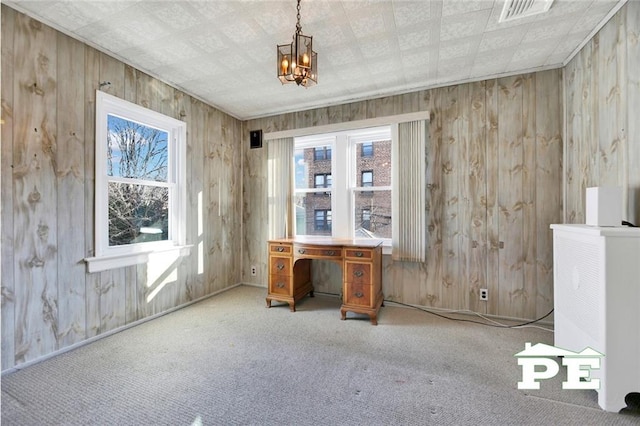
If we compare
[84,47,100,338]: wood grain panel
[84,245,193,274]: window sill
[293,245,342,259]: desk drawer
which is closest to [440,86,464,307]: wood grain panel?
[293,245,342,259]: desk drawer

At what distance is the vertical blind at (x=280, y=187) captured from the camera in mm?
3629

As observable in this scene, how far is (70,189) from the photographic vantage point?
2.15 meters

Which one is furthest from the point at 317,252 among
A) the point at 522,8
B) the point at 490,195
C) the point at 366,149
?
the point at 522,8

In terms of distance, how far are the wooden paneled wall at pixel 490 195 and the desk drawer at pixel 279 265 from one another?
120cm

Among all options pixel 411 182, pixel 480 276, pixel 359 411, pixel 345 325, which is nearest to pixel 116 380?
pixel 359 411

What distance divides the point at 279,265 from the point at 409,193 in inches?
69.0

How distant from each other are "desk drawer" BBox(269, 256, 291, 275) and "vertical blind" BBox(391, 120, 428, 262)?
1249mm

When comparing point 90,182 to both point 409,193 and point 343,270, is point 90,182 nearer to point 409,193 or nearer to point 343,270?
point 343,270

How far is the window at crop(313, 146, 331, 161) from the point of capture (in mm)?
3617

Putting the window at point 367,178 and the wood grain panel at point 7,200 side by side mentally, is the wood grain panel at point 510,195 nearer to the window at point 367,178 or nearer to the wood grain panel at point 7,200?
the window at point 367,178

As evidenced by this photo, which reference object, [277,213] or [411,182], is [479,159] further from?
[277,213]

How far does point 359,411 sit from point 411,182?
228cm

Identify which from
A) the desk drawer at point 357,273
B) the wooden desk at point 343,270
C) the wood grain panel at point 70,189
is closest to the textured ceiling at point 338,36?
the wood grain panel at point 70,189

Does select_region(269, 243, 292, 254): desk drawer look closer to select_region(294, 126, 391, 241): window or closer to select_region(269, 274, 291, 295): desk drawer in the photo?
select_region(269, 274, 291, 295): desk drawer
